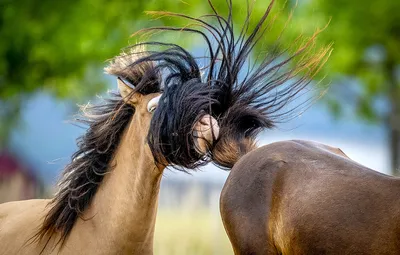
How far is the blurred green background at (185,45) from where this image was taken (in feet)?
46.8

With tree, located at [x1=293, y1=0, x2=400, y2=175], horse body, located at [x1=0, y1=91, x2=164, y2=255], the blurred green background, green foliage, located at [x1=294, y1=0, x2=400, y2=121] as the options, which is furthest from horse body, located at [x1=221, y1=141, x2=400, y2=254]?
green foliage, located at [x1=294, y1=0, x2=400, y2=121]

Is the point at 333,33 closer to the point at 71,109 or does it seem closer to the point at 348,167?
the point at 71,109

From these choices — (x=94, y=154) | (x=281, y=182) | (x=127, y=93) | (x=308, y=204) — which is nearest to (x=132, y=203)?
(x=94, y=154)

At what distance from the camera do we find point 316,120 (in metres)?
34.7

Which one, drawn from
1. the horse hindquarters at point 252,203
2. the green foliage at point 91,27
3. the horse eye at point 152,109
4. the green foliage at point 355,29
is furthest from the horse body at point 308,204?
the green foliage at point 355,29

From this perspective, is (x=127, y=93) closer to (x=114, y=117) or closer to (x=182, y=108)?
(x=114, y=117)

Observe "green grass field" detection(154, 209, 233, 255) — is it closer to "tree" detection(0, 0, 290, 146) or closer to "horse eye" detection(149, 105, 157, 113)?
"tree" detection(0, 0, 290, 146)

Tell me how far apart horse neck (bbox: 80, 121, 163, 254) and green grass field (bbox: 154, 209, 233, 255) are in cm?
692

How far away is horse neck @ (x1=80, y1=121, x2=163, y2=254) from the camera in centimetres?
635

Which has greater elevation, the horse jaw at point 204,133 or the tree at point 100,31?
the tree at point 100,31

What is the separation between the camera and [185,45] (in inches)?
651

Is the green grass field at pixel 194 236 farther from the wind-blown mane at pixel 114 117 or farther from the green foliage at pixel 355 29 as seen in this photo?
Answer: the wind-blown mane at pixel 114 117

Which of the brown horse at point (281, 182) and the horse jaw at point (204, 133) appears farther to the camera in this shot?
the horse jaw at point (204, 133)

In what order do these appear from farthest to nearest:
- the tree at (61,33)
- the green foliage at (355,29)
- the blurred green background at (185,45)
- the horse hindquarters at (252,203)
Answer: the green foliage at (355,29) → the tree at (61,33) → the blurred green background at (185,45) → the horse hindquarters at (252,203)
